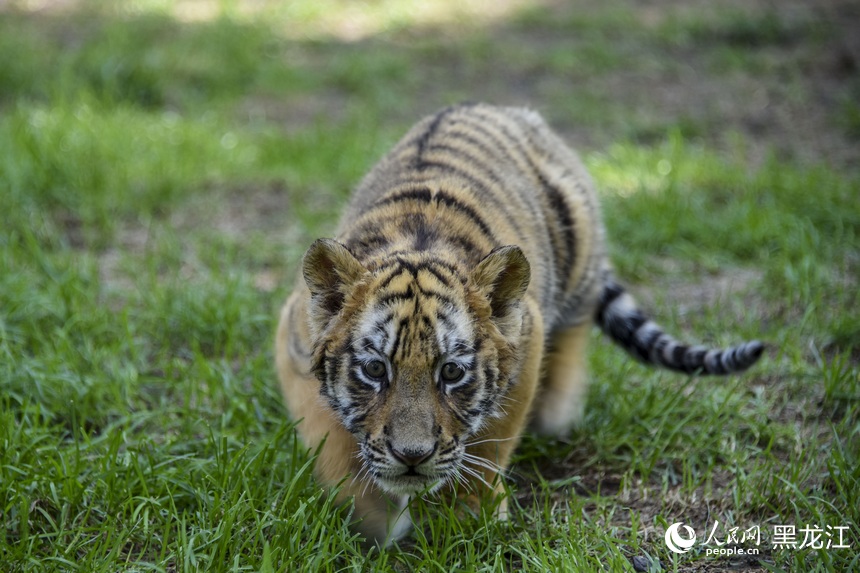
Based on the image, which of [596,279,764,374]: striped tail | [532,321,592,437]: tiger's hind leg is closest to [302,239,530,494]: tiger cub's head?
[532,321,592,437]: tiger's hind leg

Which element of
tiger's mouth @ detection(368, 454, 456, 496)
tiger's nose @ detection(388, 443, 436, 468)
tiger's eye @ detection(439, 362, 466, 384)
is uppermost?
tiger's eye @ detection(439, 362, 466, 384)

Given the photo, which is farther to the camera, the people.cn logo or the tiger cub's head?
the people.cn logo

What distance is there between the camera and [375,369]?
3021 mm

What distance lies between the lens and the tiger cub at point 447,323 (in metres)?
3.00

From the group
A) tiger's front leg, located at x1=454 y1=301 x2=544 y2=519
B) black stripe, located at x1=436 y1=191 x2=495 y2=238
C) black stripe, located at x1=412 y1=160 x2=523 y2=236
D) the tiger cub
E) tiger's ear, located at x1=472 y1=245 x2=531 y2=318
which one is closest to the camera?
the tiger cub

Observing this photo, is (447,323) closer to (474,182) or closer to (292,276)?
(474,182)

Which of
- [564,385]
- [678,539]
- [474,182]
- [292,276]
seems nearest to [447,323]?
[474,182]

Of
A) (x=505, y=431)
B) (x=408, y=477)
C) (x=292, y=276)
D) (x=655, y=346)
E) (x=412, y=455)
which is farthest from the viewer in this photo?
(x=292, y=276)

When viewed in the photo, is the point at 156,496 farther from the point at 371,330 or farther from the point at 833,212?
the point at 833,212

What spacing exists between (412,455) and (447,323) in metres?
0.43

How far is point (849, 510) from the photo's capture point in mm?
3279

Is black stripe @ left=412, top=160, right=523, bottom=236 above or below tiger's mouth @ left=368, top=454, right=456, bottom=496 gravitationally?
above

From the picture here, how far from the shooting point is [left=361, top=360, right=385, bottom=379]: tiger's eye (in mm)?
3012

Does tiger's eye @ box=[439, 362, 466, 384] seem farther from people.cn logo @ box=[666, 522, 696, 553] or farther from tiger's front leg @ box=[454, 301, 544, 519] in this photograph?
people.cn logo @ box=[666, 522, 696, 553]
